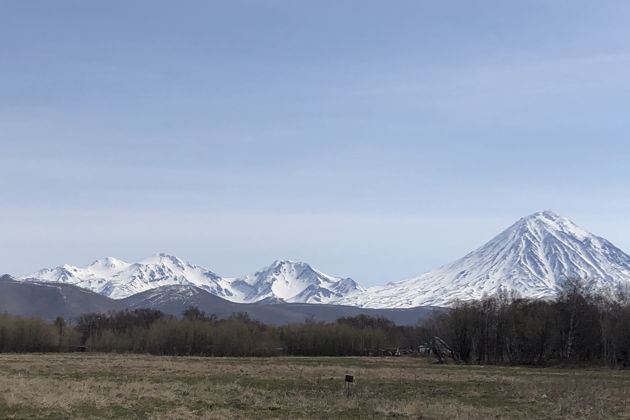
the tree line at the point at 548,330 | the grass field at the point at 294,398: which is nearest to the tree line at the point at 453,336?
the tree line at the point at 548,330

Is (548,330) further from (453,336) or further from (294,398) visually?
(294,398)

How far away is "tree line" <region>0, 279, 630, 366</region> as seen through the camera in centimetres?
9600

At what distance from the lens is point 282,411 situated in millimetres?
29859

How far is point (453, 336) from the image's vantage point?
356ft

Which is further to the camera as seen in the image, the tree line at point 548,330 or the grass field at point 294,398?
the tree line at point 548,330

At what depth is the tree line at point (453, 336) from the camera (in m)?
96.0

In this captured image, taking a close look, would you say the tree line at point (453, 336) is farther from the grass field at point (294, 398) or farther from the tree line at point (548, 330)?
the grass field at point (294, 398)

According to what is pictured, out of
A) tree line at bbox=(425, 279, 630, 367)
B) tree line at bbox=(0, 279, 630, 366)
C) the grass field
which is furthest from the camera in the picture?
tree line at bbox=(0, 279, 630, 366)

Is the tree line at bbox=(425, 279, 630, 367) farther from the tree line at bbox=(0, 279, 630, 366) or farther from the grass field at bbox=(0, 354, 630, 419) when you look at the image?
the grass field at bbox=(0, 354, 630, 419)

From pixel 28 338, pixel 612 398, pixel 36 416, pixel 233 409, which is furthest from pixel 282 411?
pixel 28 338

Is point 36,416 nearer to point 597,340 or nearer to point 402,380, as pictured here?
point 402,380

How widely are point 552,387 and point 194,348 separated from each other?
98.2 m

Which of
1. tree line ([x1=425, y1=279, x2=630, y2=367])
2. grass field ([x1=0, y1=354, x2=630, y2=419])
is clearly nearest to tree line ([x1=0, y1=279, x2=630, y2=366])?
tree line ([x1=425, y1=279, x2=630, y2=367])

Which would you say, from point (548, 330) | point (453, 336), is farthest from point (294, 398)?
point (453, 336)
